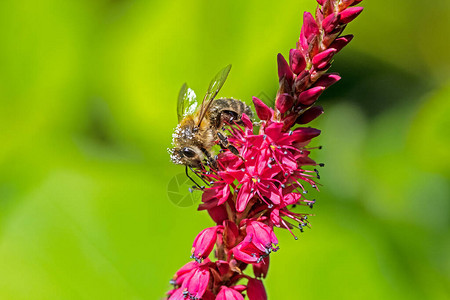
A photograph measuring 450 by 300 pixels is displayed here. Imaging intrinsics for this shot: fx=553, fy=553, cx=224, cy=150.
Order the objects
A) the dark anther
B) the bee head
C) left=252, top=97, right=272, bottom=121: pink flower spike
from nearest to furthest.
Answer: left=252, top=97, right=272, bottom=121: pink flower spike < the dark anther < the bee head

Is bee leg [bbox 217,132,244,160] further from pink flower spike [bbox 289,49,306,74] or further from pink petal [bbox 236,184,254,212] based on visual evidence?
pink flower spike [bbox 289,49,306,74]

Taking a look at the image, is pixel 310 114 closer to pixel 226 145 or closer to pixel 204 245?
pixel 226 145

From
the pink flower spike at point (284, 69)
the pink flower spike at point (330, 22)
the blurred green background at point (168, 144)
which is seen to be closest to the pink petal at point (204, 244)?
the pink flower spike at point (284, 69)

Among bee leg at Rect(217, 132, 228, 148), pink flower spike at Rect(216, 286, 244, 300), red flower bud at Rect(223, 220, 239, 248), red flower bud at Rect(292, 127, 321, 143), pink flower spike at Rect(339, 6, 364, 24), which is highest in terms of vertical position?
pink flower spike at Rect(339, 6, 364, 24)

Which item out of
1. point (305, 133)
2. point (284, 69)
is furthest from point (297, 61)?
point (305, 133)

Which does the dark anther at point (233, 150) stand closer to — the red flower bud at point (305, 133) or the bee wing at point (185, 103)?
the red flower bud at point (305, 133)

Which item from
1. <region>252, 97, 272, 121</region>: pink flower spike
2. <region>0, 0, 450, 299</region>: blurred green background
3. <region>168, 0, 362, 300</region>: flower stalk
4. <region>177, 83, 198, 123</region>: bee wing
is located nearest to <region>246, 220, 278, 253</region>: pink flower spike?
<region>168, 0, 362, 300</region>: flower stalk

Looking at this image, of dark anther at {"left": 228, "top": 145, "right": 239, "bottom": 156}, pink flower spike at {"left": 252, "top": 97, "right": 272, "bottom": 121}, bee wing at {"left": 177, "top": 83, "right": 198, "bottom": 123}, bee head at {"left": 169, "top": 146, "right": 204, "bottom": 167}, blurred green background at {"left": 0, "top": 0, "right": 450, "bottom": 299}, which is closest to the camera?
pink flower spike at {"left": 252, "top": 97, "right": 272, "bottom": 121}

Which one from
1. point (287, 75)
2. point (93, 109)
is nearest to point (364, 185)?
point (93, 109)
